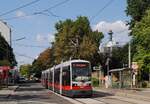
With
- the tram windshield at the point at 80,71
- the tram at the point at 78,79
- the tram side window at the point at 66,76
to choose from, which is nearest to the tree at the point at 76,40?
the tram side window at the point at 66,76

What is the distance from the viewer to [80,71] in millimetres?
41375

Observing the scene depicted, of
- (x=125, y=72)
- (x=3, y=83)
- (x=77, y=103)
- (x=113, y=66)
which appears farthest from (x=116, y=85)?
(x=113, y=66)

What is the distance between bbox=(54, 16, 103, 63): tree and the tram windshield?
5695 centimetres

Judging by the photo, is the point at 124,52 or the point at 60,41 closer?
the point at 60,41

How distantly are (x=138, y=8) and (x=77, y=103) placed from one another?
151ft

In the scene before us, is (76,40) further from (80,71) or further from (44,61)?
(80,71)

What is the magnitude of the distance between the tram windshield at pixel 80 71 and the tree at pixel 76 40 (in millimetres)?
56948

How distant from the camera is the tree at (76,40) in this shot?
100688 millimetres

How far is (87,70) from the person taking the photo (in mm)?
41500

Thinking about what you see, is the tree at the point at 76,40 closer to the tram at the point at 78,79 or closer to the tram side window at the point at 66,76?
the tram side window at the point at 66,76

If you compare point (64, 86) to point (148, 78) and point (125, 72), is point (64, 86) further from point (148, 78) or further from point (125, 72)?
point (148, 78)

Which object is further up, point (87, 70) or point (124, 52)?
point (124, 52)

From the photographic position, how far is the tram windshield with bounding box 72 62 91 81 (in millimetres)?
41062

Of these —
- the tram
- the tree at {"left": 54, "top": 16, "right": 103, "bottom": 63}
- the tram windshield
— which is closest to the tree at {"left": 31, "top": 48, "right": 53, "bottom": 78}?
the tree at {"left": 54, "top": 16, "right": 103, "bottom": 63}
